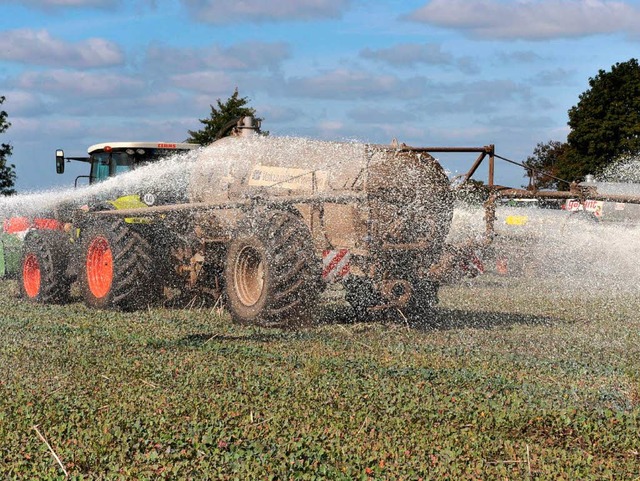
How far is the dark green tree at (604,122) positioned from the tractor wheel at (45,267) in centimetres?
4300

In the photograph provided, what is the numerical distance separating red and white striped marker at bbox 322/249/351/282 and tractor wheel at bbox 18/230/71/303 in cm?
422

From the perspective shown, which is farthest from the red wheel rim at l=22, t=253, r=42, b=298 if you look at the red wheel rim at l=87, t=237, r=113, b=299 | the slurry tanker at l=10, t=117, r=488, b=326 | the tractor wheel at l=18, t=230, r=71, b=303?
the red wheel rim at l=87, t=237, r=113, b=299

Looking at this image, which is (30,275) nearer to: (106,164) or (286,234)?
(106,164)

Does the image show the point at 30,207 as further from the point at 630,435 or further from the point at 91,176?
the point at 630,435

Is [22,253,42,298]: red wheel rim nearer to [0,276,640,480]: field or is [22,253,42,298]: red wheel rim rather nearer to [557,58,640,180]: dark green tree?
[0,276,640,480]: field

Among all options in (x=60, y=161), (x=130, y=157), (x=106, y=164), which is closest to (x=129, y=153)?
(x=130, y=157)

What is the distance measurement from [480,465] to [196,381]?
247 cm

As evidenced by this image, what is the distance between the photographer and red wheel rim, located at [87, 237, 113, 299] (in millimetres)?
12172

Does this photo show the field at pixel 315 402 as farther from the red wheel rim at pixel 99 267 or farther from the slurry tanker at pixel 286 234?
the red wheel rim at pixel 99 267

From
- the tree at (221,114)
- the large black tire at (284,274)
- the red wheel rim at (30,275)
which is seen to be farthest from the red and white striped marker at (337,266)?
the tree at (221,114)

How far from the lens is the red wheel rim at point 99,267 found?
12.2 metres

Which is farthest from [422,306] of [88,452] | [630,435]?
[88,452]

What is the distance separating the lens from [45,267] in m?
13.0

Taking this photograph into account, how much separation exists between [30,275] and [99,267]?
5.68 feet
